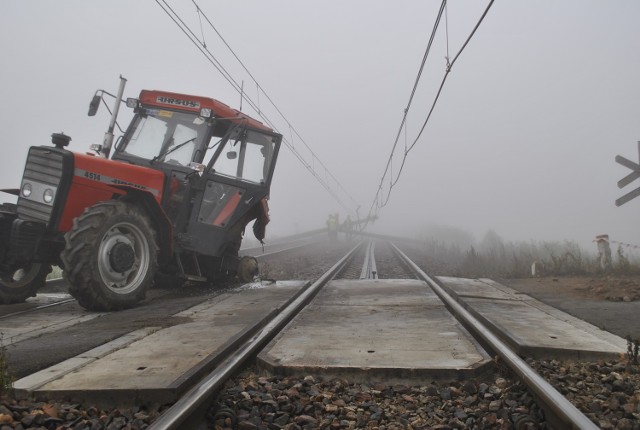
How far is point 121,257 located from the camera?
17.7 ft

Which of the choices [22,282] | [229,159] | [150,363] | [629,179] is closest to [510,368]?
[150,363]

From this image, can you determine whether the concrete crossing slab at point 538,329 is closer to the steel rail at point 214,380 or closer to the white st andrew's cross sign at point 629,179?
the steel rail at point 214,380

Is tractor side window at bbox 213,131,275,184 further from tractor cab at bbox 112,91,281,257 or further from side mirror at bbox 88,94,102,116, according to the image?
side mirror at bbox 88,94,102,116

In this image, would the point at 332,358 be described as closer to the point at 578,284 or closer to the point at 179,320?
the point at 179,320

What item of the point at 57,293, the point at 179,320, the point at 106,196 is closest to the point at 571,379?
the point at 179,320

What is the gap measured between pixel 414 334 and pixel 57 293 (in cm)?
595

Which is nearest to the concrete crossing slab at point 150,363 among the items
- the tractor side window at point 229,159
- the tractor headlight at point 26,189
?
the tractor headlight at point 26,189

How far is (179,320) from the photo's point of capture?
481cm

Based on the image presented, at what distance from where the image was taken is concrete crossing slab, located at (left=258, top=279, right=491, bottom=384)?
309 centimetres

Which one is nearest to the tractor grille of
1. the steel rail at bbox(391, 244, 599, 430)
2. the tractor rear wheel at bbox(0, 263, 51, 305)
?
the tractor rear wheel at bbox(0, 263, 51, 305)

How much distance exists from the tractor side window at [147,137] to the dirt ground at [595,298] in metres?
6.06

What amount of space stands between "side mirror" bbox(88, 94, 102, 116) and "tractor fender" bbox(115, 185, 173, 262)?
3.66 feet

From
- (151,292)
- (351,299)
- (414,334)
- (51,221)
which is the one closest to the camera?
(414,334)

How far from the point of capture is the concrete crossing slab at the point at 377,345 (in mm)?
3090
